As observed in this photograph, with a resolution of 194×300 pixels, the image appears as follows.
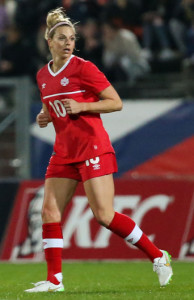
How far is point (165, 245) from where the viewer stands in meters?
11.6

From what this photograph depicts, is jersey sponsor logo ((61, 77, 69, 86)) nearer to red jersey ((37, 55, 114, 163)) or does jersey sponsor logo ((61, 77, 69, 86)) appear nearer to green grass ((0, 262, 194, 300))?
red jersey ((37, 55, 114, 163))

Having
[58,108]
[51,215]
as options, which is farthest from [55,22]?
[51,215]

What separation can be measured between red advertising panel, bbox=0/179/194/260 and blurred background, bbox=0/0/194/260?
0.01 meters

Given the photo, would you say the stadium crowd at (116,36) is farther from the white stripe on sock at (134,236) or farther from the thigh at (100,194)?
the thigh at (100,194)

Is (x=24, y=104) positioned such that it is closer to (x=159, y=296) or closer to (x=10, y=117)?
(x=10, y=117)

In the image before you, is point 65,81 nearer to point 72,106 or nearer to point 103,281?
point 72,106

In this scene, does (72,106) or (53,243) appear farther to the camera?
(53,243)

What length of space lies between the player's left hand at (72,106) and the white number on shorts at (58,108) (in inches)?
4.4

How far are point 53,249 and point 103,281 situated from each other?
4.35 feet

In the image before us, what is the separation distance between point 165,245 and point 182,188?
0.76m

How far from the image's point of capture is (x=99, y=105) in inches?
295

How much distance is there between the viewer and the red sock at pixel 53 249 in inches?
300

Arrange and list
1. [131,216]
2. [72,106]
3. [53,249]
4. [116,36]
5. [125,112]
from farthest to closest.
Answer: [116,36] → [125,112] → [131,216] → [53,249] → [72,106]

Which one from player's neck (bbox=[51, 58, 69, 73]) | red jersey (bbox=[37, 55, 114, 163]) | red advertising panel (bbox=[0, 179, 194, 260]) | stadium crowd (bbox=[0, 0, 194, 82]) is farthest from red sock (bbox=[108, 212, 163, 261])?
stadium crowd (bbox=[0, 0, 194, 82])
